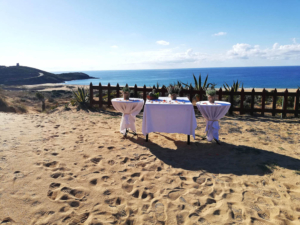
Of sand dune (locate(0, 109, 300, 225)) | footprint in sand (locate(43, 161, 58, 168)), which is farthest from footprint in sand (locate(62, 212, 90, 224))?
footprint in sand (locate(43, 161, 58, 168))

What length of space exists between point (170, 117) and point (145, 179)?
1994 mm

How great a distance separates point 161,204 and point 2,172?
8.88 feet

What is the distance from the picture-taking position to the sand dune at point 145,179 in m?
2.63

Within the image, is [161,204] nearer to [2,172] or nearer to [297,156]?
[2,172]

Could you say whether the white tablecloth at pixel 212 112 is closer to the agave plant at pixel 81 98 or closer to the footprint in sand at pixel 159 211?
the footprint in sand at pixel 159 211

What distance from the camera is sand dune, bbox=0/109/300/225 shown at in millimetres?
2629

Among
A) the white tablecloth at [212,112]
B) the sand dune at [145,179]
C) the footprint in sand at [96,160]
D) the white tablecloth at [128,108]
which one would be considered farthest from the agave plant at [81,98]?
the white tablecloth at [212,112]

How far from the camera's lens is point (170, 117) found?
513cm

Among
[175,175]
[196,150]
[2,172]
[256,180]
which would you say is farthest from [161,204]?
[2,172]

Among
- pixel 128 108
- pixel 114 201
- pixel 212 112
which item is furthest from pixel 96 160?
pixel 212 112

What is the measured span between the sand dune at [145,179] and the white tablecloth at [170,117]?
0.46 m

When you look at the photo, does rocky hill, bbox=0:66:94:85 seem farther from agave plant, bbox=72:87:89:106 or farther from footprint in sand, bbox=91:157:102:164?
footprint in sand, bbox=91:157:102:164

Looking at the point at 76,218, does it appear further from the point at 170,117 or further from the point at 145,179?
the point at 170,117

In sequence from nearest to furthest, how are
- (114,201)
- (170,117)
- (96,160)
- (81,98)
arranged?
1. (114,201)
2. (96,160)
3. (170,117)
4. (81,98)
